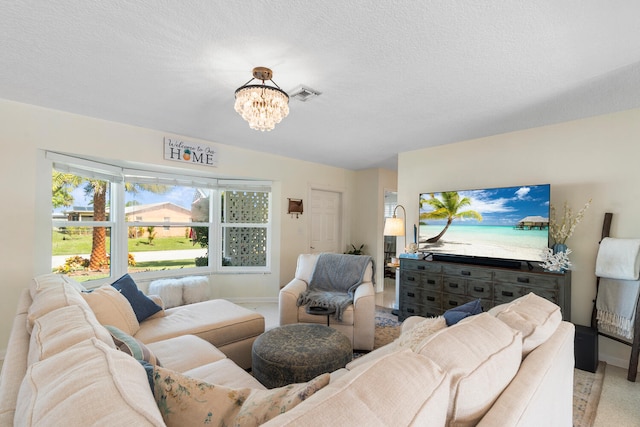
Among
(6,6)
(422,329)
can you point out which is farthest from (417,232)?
(6,6)

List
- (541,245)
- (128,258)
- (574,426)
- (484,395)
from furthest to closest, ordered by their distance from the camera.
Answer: (128,258)
(541,245)
(574,426)
(484,395)

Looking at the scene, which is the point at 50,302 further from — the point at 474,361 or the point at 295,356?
the point at 474,361

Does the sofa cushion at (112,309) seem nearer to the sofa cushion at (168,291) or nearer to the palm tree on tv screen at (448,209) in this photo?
the sofa cushion at (168,291)

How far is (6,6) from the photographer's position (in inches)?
57.5

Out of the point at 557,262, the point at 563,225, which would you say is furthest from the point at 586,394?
the point at 563,225

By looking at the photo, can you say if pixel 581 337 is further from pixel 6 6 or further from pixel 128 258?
pixel 128 258

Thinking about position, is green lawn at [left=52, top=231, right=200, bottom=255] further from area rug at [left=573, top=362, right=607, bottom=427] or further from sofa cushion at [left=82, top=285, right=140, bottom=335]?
area rug at [left=573, top=362, right=607, bottom=427]

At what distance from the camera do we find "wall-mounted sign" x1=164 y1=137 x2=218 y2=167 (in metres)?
3.59

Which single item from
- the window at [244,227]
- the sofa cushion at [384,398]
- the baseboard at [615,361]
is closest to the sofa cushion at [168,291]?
the window at [244,227]

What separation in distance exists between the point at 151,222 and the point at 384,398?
4.23 meters

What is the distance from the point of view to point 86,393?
572 millimetres

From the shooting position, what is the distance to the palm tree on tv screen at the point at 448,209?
11.5 ft

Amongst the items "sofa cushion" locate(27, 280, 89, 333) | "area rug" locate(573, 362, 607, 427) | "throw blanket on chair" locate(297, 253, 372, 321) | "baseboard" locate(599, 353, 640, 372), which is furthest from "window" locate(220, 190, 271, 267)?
"baseboard" locate(599, 353, 640, 372)

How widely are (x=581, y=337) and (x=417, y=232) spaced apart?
200cm
